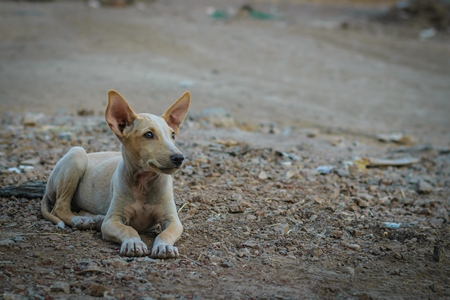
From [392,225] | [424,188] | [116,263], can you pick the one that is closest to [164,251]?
[116,263]

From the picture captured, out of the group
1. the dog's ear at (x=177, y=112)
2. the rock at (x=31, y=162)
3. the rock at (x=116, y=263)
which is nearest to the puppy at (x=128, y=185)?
the dog's ear at (x=177, y=112)

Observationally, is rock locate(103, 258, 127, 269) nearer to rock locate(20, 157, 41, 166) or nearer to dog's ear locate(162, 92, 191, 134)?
dog's ear locate(162, 92, 191, 134)

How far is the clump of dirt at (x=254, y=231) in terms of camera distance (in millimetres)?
4355

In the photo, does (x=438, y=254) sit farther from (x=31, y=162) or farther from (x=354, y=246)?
(x=31, y=162)

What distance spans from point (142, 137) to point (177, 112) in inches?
23.1

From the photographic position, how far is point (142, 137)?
4918 mm

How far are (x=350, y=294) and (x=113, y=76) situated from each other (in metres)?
10.3

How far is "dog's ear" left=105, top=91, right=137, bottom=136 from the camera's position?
16.3ft

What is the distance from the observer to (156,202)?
5.16 metres

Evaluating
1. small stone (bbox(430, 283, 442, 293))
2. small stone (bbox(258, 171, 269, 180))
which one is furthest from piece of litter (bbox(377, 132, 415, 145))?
small stone (bbox(430, 283, 442, 293))

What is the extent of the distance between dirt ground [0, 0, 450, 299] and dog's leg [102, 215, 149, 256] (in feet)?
0.34

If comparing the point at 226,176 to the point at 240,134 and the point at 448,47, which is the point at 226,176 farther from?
the point at 448,47

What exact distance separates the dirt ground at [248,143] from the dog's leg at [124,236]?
0.34 feet

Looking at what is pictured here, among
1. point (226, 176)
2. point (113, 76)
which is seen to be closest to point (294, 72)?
point (113, 76)
